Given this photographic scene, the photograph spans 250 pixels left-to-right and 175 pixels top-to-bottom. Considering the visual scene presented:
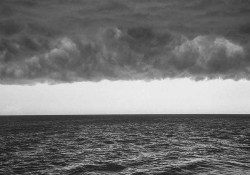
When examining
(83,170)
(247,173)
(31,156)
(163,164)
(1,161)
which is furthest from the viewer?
(31,156)

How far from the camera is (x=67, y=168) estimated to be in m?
22.3

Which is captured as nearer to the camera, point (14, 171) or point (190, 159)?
point (14, 171)

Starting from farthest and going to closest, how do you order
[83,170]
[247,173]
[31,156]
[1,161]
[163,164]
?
[31,156] < [1,161] < [163,164] < [83,170] < [247,173]

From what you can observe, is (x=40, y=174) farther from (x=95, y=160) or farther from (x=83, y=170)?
(x=95, y=160)

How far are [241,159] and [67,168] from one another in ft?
65.9

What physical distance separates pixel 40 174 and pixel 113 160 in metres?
8.57

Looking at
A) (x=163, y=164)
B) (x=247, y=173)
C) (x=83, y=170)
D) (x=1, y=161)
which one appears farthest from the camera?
(x=1, y=161)

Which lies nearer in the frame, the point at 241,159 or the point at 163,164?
the point at 163,164

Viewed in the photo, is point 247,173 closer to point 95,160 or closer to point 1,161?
point 95,160

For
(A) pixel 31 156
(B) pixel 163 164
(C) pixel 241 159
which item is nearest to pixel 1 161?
(A) pixel 31 156

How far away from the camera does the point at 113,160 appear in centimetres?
2589

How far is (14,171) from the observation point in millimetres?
21672

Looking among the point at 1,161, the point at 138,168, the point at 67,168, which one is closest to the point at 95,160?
the point at 67,168

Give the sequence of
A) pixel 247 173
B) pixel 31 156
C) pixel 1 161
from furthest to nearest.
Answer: pixel 31 156
pixel 1 161
pixel 247 173
